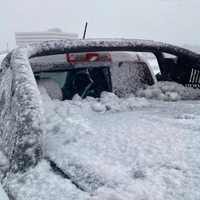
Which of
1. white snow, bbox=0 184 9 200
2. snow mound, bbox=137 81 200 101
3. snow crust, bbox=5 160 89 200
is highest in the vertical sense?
snow crust, bbox=5 160 89 200

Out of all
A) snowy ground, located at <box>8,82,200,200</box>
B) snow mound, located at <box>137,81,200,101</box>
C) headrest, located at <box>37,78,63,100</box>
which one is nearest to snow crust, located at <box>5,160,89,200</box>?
snowy ground, located at <box>8,82,200,200</box>

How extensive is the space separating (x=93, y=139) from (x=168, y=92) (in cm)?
173

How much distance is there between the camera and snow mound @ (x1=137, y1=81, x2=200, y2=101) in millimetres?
3586

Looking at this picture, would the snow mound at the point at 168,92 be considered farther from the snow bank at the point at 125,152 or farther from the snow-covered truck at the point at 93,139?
the snow bank at the point at 125,152

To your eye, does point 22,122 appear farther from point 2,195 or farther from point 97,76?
point 97,76

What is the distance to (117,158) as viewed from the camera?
5.97 feet

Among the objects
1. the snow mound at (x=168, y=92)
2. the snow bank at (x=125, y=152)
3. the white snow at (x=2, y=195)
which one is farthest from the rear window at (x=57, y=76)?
the white snow at (x=2, y=195)

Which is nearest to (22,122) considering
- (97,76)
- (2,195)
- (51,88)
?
(2,195)

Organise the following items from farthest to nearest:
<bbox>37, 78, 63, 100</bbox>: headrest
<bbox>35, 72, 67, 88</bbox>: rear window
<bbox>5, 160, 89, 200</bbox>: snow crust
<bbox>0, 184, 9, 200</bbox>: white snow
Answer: <bbox>35, 72, 67, 88</bbox>: rear window < <bbox>37, 78, 63, 100</bbox>: headrest < <bbox>0, 184, 9, 200</bbox>: white snow < <bbox>5, 160, 89, 200</bbox>: snow crust

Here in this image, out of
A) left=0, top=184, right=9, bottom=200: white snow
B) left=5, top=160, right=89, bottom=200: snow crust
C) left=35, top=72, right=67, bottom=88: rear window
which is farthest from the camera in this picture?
left=35, top=72, right=67, bottom=88: rear window

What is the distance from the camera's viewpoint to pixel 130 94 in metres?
3.74

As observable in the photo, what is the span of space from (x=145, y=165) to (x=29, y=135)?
541mm

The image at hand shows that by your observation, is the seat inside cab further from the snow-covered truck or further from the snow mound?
the snow mound

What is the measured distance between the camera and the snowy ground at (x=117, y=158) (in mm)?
1533
